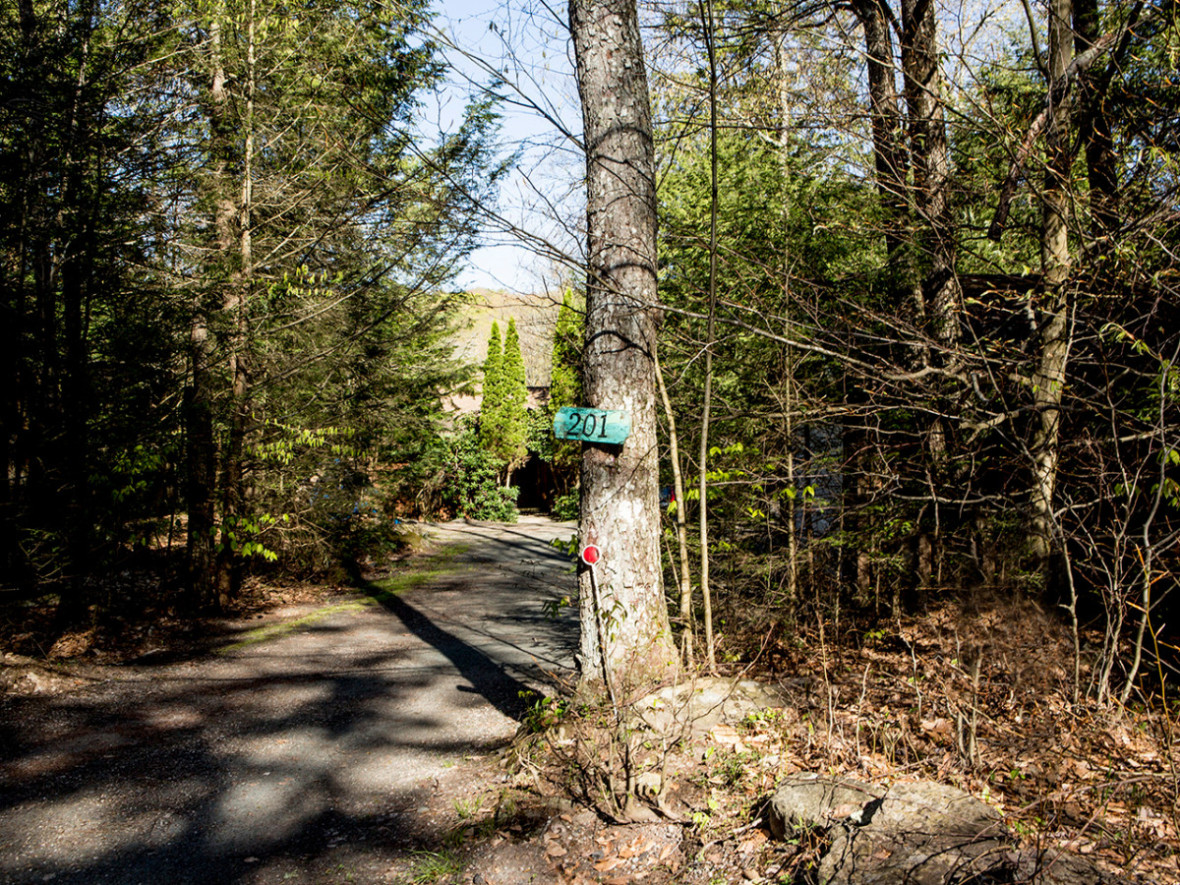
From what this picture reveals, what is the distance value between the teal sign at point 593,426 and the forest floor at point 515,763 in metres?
1.21

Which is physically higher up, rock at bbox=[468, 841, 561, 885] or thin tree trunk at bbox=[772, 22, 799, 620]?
thin tree trunk at bbox=[772, 22, 799, 620]

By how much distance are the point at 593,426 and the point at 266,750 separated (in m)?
3.10

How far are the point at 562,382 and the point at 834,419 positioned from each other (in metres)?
18.0

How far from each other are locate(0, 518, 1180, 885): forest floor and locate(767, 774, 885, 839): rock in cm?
9

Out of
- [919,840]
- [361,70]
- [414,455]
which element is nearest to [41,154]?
[361,70]

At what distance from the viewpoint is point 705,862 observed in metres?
3.14

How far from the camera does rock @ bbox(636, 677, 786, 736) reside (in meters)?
3.95

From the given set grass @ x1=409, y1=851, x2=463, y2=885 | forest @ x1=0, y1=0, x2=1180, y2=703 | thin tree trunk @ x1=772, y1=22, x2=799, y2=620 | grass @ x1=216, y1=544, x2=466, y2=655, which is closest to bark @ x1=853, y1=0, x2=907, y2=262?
forest @ x1=0, y1=0, x2=1180, y2=703

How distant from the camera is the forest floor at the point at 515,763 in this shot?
3.27 meters


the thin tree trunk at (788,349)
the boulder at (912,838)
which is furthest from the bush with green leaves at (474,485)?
the boulder at (912,838)

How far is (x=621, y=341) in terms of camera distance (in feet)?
15.1

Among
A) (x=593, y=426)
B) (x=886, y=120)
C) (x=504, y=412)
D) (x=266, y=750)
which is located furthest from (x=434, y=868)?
(x=504, y=412)

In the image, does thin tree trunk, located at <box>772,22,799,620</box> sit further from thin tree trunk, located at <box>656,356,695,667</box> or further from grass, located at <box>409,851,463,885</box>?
grass, located at <box>409,851,463,885</box>

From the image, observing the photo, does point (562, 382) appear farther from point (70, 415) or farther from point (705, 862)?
point (705, 862)
